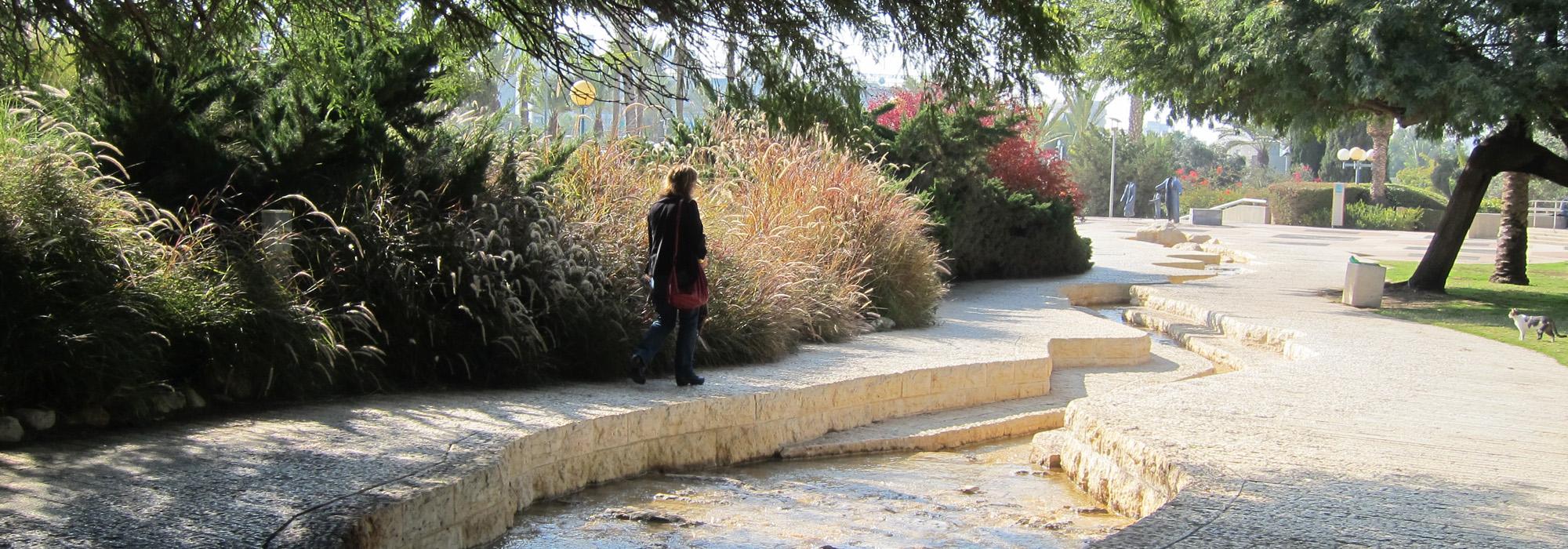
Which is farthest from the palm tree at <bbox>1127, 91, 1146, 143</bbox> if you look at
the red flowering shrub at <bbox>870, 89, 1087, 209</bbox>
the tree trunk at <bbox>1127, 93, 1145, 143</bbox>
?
the red flowering shrub at <bbox>870, 89, 1087, 209</bbox>

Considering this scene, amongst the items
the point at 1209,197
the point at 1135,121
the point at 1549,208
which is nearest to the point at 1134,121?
the point at 1135,121

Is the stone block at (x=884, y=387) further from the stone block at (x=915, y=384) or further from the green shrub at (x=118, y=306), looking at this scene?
the green shrub at (x=118, y=306)

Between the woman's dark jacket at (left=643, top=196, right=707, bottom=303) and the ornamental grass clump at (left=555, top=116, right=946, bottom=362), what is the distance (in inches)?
46.4

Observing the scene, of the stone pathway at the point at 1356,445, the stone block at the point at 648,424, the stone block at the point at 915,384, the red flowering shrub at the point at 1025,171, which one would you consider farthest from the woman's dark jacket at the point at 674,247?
the red flowering shrub at the point at 1025,171

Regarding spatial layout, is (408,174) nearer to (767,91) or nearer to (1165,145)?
(767,91)

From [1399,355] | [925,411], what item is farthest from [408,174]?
[1399,355]

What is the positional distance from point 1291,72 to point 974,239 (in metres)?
5.01

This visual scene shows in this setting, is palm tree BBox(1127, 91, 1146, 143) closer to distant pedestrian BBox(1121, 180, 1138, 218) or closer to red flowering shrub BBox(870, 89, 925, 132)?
distant pedestrian BBox(1121, 180, 1138, 218)

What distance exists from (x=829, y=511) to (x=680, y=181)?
2.33 meters

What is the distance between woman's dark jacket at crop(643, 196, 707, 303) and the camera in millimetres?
7785

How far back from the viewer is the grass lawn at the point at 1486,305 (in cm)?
1321

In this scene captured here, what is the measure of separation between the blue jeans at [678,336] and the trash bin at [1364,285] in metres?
10.9

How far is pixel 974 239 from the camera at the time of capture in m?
18.3

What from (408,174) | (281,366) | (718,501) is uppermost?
(408,174)
